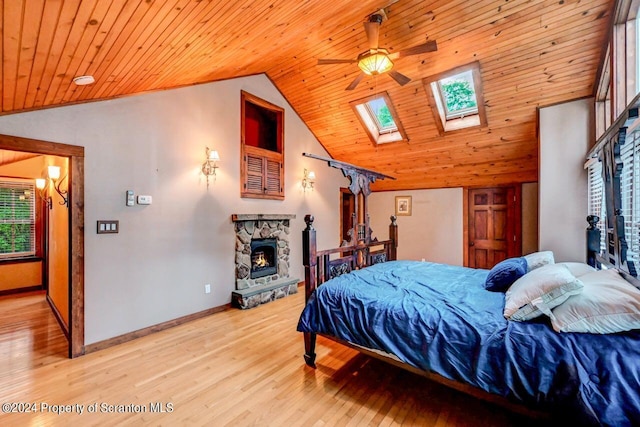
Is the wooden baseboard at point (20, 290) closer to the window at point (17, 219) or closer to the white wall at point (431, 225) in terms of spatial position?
the window at point (17, 219)

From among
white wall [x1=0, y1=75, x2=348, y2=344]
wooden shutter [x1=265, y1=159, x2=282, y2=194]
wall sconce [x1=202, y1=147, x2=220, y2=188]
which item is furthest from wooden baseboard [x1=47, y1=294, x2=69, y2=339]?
wooden shutter [x1=265, y1=159, x2=282, y2=194]

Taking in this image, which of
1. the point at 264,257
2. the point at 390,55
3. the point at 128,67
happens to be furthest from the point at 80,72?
the point at 264,257

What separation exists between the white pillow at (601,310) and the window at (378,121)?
365 centimetres

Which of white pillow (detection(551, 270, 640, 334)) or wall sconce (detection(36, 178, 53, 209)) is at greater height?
wall sconce (detection(36, 178, 53, 209))

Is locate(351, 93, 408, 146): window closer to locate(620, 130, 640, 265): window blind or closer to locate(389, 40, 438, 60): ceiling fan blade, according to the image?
locate(389, 40, 438, 60): ceiling fan blade

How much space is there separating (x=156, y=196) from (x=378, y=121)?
3831mm

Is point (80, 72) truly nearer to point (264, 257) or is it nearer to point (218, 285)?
point (218, 285)

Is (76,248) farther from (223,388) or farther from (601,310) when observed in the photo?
(601,310)

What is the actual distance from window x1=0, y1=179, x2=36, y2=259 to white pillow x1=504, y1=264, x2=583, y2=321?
7445 mm

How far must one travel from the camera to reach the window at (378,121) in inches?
190

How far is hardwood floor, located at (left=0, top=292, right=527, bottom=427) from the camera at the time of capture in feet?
6.45

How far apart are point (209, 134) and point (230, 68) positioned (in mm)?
915

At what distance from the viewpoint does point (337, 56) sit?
401cm

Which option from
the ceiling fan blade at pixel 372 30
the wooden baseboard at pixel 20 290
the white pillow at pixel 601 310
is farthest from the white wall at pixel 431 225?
the wooden baseboard at pixel 20 290
